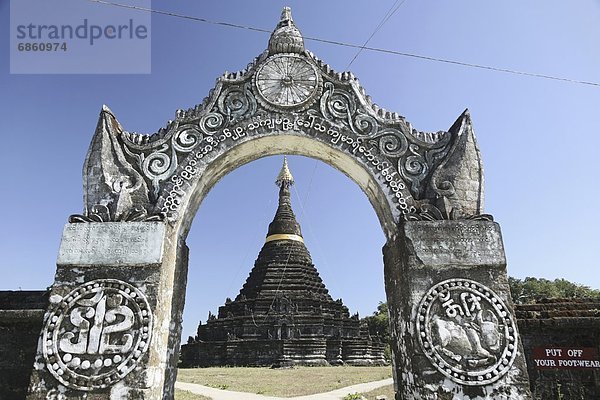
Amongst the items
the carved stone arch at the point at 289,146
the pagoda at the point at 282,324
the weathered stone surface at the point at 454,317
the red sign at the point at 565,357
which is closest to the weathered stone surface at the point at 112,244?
the carved stone arch at the point at 289,146

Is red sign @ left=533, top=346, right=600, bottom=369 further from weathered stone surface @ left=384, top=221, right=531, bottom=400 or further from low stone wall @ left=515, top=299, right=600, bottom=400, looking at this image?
A: weathered stone surface @ left=384, top=221, right=531, bottom=400

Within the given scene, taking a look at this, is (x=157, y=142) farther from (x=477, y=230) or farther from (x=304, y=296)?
(x=304, y=296)

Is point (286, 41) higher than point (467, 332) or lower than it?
higher

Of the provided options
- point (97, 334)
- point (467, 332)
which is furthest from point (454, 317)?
point (97, 334)

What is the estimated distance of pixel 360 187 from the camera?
727 centimetres

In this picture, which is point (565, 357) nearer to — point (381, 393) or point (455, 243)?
point (455, 243)

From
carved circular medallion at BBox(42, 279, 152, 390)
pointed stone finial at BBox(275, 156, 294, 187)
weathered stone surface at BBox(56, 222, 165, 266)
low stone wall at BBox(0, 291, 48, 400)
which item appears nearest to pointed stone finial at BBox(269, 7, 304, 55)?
weathered stone surface at BBox(56, 222, 165, 266)

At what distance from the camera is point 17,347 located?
6.47m

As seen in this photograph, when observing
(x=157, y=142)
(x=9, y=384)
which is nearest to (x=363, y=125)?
(x=157, y=142)

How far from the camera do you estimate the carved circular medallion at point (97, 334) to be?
5.29 metres

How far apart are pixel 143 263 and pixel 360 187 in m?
3.50

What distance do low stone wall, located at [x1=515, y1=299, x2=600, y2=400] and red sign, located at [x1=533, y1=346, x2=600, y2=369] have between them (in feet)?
0.15

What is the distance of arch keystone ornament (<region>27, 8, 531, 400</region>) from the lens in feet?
17.7

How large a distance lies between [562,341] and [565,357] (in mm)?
227
